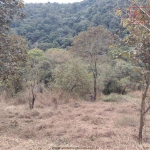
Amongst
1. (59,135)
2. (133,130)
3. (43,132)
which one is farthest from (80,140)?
(133,130)

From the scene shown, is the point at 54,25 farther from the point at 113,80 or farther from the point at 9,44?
the point at 9,44

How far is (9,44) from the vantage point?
243 inches

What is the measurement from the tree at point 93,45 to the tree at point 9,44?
25.1ft

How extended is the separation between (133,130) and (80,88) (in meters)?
7.67

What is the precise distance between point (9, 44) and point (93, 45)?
8435 mm

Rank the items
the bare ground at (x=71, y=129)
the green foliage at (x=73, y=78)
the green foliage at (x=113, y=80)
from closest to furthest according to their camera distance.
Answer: the bare ground at (x=71, y=129) → the green foliage at (x=73, y=78) → the green foliage at (x=113, y=80)

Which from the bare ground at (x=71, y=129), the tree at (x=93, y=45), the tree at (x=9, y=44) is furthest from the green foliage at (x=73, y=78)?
the tree at (x=9, y=44)

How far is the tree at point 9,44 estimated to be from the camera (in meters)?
5.88

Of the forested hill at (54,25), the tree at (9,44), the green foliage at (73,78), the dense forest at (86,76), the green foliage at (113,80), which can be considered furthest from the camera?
the forested hill at (54,25)

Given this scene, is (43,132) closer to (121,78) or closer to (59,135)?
(59,135)

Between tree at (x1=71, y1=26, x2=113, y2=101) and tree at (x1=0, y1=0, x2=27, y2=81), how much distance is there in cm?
765

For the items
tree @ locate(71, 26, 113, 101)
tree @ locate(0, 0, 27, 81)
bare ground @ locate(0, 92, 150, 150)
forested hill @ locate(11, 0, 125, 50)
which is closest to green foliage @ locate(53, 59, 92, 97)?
tree @ locate(71, 26, 113, 101)

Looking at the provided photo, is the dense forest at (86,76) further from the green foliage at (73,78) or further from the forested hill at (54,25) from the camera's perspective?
the forested hill at (54,25)

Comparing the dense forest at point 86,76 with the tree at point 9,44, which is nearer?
the dense forest at point 86,76
